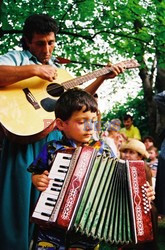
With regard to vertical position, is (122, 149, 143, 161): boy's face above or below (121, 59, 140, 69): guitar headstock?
below

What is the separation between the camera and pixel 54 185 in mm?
1983

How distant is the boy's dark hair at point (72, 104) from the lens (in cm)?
226

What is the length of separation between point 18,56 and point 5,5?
127 inches

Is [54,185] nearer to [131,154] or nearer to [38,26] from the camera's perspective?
[38,26]

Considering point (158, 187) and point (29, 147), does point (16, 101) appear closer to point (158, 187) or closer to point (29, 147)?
point (29, 147)

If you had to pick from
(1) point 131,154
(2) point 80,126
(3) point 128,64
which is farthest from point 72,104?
(1) point 131,154

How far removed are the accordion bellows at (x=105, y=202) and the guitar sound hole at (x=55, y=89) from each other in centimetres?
97

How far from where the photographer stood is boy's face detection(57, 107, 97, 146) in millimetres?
2219

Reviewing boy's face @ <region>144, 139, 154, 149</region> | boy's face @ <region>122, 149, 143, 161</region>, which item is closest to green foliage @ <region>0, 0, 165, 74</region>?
boy's face @ <region>144, 139, 154, 149</region>

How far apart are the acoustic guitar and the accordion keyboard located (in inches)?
29.3

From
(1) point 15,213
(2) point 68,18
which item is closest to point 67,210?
(1) point 15,213

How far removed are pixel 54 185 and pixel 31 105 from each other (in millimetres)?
989

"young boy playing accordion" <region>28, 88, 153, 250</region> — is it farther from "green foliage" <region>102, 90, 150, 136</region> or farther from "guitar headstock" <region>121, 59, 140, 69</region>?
"green foliage" <region>102, 90, 150, 136</region>

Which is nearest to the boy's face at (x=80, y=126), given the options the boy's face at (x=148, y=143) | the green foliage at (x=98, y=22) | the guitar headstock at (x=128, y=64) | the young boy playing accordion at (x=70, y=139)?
the young boy playing accordion at (x=70, y=139)
